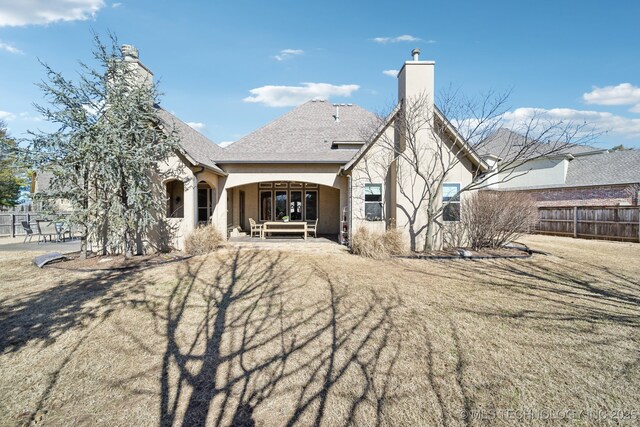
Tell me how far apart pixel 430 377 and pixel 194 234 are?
30.0 feet

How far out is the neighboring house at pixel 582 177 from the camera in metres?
17.2

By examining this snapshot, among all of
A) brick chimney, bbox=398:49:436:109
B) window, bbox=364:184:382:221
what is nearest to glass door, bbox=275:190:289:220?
window, bbox=364:184:382:221

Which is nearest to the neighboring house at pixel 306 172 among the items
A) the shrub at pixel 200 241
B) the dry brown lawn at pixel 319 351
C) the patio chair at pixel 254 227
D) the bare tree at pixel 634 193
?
the shrub at pixel 200 241

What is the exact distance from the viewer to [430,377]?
11.4 ft

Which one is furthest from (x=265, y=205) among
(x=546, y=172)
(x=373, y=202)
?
(x=546, y=172)

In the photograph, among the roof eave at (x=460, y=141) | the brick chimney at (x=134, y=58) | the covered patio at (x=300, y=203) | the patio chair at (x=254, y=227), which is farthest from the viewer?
the covered patio at (x=300, y=203)

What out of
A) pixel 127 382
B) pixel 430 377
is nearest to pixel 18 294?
pixel 127 382

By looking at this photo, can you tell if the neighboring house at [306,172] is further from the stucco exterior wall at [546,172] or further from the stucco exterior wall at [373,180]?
the stucco exterior wall at [546,172]

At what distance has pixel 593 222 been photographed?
52.3 feet

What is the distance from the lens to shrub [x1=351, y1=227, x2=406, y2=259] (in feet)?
33.6

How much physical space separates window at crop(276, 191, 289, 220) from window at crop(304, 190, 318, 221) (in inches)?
44.6

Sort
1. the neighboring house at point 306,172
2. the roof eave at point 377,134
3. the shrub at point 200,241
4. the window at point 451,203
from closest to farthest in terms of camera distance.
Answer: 1. the shrub at point 200,241
2. the neighboring house at point 306,172
3. the roof eave at point 377,134
4. the window at point 451,203

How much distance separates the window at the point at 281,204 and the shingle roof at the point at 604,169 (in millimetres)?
17700

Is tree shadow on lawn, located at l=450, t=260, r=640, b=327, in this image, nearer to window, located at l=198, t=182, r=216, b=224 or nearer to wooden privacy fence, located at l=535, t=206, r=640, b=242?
wooden privacy fence, located at l=535, t=206, r=640, b=242
